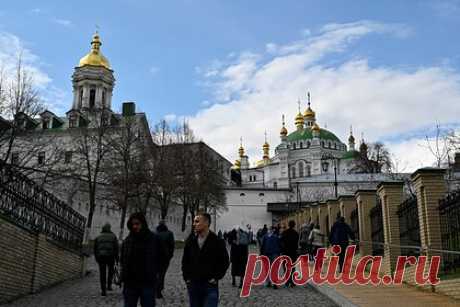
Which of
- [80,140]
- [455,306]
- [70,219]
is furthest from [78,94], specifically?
[455,306]

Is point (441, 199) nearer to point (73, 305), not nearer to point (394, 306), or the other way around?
point (394, 306)

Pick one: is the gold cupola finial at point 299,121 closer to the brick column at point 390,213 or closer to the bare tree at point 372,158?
the bare tree at point 372,158

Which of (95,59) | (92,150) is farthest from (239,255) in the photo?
(95,59)

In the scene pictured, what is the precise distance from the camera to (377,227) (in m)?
16.2

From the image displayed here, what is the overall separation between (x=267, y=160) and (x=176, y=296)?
102884 mm

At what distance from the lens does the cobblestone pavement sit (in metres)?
10.7

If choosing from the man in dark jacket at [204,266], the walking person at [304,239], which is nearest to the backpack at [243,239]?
the walking person at [304,239]

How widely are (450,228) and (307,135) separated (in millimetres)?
97269

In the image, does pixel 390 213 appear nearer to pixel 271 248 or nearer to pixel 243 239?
pixel 271 248

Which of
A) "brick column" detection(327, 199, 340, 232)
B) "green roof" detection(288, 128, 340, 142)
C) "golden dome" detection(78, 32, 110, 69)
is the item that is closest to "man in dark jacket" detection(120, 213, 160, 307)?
"brick column" detection(327, 199, 340, 232)

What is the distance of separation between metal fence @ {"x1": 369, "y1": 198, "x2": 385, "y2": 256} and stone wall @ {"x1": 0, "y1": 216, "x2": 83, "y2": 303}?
901cm

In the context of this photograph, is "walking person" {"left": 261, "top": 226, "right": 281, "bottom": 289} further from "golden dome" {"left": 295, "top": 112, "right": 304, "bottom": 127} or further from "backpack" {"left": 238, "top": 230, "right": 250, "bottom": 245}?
"golden dome" {"left": 295, "top": 112, "right": 304, "bottom": 127}

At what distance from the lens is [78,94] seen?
6819 centimetres

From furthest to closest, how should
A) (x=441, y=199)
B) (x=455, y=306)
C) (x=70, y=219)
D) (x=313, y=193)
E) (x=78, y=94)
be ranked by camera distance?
(x=313, y=193), (x=78, y=94), (x=70, y=219), (x=441, y=199), (x=455, y=306)
